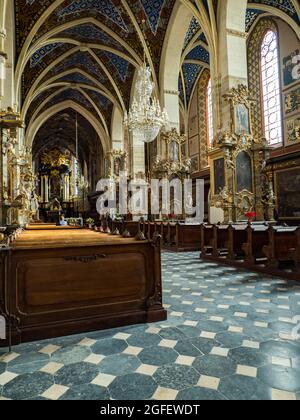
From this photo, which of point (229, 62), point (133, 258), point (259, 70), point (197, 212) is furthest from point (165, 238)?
point (259, 70)

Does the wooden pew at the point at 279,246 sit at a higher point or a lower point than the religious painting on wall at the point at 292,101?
lower

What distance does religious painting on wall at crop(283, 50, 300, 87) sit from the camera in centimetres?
1188

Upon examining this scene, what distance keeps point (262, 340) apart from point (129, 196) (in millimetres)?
15208

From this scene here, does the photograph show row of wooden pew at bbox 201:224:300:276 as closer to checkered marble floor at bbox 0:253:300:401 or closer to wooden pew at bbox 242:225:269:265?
wooden pew at bbox 242:225:269:265

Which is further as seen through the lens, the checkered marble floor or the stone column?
the stone column

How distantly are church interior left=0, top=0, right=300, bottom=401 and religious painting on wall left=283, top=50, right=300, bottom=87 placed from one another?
0.06 m

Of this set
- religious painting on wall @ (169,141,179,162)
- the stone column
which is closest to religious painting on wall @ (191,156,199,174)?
religious painting on wall @ (169,141,179,162)

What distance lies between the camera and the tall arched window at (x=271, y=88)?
1284 cm

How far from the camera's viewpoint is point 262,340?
9.14ft

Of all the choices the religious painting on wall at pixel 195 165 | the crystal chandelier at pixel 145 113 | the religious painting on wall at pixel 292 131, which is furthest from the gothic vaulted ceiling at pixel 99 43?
the religious painting on wall at pixel 292 131

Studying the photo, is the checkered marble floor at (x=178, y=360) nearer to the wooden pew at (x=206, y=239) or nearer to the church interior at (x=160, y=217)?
the church interior at (x=160, y=217)

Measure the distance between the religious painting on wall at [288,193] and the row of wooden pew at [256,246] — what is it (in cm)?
553

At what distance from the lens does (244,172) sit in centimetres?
917

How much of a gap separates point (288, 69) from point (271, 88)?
114cm
